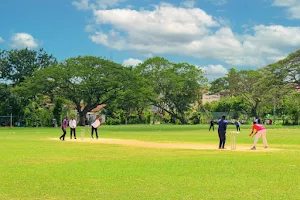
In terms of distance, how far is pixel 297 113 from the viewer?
7425 centimetres

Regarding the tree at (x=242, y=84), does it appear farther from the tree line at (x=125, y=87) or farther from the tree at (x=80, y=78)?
the tree at (x=80, y=78)

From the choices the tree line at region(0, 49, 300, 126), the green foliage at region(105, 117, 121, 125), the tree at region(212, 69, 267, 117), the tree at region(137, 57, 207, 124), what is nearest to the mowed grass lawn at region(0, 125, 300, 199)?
the tree line at region(0, 49, 300, 126)

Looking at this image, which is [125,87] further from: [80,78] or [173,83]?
[173,83]

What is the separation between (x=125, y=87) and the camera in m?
69.2

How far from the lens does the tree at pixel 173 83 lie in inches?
3187

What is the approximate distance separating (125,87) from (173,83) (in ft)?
47.2

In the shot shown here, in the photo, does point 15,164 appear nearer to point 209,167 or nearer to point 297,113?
point 209,167

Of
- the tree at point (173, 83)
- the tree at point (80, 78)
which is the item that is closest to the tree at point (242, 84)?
the tree at point (173, 83)

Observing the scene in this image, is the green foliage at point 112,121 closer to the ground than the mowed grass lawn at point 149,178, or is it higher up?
higher up

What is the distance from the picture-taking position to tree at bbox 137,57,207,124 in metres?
80.9

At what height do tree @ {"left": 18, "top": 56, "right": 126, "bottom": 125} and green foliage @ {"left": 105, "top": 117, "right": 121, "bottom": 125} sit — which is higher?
tree @ {"left": 18, "top": 56, "right": 126, "bottom": 125}

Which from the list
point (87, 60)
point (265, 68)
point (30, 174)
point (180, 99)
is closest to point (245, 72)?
point (180, 99)

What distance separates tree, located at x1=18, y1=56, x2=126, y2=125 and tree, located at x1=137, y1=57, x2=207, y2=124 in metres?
11.9

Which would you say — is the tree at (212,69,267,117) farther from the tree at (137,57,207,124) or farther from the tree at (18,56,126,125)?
the tree at (18,56,126,125)
